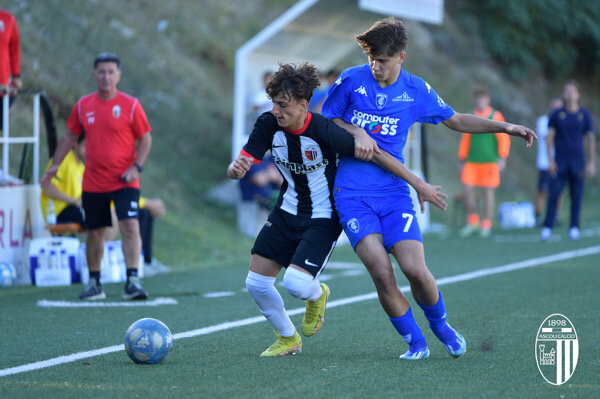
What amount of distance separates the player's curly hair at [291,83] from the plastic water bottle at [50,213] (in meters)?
5.48

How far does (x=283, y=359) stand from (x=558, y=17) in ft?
85.1

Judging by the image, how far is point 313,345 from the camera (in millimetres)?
6160

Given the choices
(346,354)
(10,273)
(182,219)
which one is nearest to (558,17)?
(182,219)

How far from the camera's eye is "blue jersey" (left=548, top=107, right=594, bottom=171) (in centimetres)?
1350

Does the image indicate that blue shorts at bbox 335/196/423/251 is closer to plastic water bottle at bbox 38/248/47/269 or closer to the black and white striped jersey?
the black and white striped jersey

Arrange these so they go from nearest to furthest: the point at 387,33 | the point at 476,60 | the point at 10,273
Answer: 1. the point at 387,33
2. the point at 10,273
3. the point at 476,60

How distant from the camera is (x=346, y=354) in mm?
5789

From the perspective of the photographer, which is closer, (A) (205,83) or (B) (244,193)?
(B) (244,193)

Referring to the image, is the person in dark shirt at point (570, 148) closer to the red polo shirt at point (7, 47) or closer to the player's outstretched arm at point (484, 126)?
the red polo shirt at point (7, 47)

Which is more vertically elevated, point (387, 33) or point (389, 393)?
point (387, 33)

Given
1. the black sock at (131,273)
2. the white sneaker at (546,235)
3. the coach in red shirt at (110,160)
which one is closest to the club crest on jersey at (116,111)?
the coach in red shirt at (110,160)

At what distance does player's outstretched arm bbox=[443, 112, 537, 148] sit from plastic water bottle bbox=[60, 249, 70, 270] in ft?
17.1

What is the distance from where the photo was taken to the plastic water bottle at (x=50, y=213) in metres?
10.2

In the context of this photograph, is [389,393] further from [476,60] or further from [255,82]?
[476,60]
